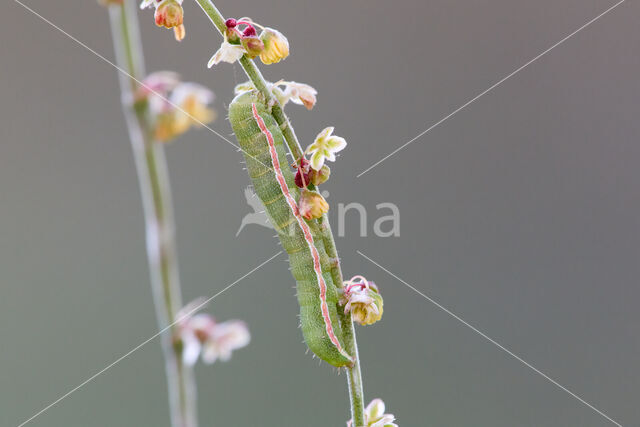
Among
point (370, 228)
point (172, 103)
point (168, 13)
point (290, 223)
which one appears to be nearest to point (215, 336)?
point (290, 223)

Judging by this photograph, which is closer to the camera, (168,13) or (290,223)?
(168,13)

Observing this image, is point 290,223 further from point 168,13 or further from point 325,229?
point 168,13

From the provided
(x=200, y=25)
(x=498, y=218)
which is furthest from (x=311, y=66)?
(x=498, y=218)

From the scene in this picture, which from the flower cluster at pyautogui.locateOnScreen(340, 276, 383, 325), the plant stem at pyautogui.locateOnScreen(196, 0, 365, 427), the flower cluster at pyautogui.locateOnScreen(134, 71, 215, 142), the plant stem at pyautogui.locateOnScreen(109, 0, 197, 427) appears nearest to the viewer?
the plant stem at pyautogui.locateOnScreen(196, 0, 365, 427)

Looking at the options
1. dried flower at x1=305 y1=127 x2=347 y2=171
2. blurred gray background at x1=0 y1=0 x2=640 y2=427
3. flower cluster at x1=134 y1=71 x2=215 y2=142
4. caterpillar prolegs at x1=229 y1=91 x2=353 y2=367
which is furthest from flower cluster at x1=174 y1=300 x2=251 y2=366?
blurred gray background at x1=0 y1=0 x2=640 y2=427

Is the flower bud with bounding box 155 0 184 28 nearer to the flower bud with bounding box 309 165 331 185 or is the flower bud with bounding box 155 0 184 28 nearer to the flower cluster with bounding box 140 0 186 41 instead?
the flower cluster with bounding box 140 0 186 41

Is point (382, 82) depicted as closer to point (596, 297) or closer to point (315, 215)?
point (596, 297)
